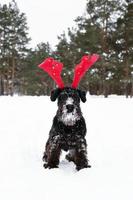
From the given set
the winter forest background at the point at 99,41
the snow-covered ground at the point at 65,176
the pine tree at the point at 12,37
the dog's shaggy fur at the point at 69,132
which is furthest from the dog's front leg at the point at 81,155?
the pine tree at the point at 12,37

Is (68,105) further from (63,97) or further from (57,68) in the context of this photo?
(57,68)

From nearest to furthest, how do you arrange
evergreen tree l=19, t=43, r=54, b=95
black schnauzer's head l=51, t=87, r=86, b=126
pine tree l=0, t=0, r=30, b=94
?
black schnauzer's head l=51, t=87, r=86, b=126 < pine tree l=0, t=0, r=30, b=94 < evergreen tree l=19, t=43, r=54, b=95

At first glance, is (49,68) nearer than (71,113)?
No

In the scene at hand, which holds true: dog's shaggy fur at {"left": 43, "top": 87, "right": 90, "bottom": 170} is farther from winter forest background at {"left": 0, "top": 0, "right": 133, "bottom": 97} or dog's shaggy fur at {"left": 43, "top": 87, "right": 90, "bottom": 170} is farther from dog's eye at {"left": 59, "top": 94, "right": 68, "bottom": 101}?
winter forest background at {"left": 0, "top": 0, "right": 133, "bottom": 97}

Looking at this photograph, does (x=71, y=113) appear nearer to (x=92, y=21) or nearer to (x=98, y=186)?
(x=98, y=186)

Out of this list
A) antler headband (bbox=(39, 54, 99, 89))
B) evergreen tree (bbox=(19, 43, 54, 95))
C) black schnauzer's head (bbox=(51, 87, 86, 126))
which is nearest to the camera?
black schnauzer's head (bbox=(51, 87, 86, 126))

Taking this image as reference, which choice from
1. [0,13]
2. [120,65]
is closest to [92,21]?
[120,65]

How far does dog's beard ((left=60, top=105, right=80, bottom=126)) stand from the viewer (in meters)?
5.11

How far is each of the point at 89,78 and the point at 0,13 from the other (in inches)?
684

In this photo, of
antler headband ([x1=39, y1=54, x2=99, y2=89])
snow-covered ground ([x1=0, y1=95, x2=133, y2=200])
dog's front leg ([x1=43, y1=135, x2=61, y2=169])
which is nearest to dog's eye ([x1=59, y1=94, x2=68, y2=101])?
antler headband ([x1=39, y1=54, x2=99, y2=89])

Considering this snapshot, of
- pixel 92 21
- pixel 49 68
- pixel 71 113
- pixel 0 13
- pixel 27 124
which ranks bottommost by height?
pixel 27 124

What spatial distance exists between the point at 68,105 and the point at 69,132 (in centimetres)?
43

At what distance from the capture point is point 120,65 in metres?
37.3

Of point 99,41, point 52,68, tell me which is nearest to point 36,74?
point 99,41
